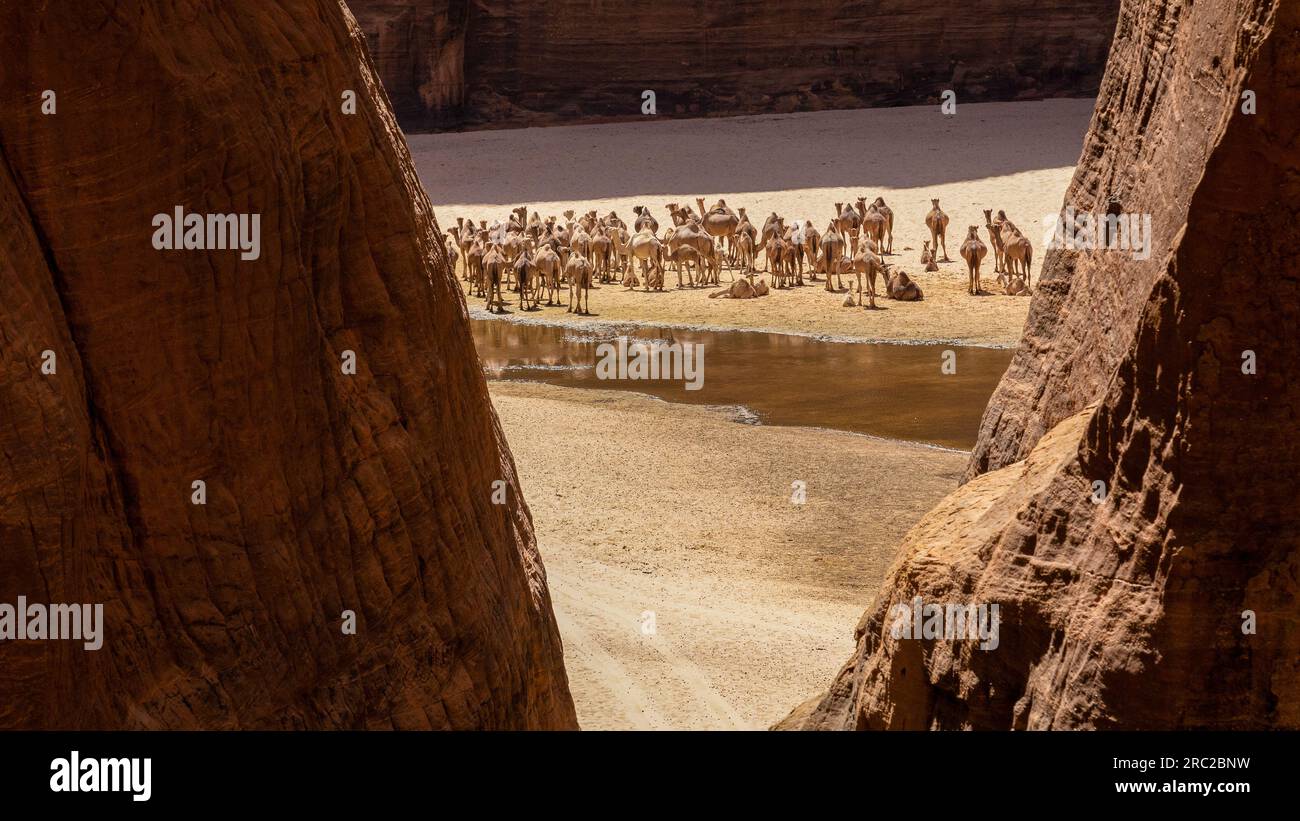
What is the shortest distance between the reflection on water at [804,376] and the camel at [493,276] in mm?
1364

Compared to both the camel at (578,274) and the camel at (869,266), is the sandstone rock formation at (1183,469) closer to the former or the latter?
the camel at (869,266)

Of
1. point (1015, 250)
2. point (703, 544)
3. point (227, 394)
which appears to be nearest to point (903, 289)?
point (1015, 250)

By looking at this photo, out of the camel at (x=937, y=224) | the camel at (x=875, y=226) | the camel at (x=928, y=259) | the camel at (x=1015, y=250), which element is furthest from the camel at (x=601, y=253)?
the camel at (x=1015, y=250)

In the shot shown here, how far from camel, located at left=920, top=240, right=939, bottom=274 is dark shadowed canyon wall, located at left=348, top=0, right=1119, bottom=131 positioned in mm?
14248

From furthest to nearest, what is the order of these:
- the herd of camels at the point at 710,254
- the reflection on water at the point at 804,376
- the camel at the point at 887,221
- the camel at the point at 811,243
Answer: the camel at the point at 887,221
the camel at the point at 811,243
the herd of camels at the point at 710,254
the reflection on water at the point at 804,376

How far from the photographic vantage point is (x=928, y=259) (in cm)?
2630

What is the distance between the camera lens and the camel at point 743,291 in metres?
25.1

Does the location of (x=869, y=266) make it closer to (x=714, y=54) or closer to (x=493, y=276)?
(x=493, y=276)

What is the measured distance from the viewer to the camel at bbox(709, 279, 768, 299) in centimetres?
2506

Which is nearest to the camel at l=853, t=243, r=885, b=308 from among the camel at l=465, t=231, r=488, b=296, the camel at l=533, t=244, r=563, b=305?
the camel at l=533, t=244, r=563, b=305

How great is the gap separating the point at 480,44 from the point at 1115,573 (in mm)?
39256

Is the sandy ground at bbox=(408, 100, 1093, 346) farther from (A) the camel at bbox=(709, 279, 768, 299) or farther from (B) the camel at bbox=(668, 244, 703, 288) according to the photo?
(B) the camel at bbox=(668, 244, 703, 288)

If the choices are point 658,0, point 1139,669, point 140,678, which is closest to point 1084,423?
point 1139,669

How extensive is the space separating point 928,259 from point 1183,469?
23.0 metres
